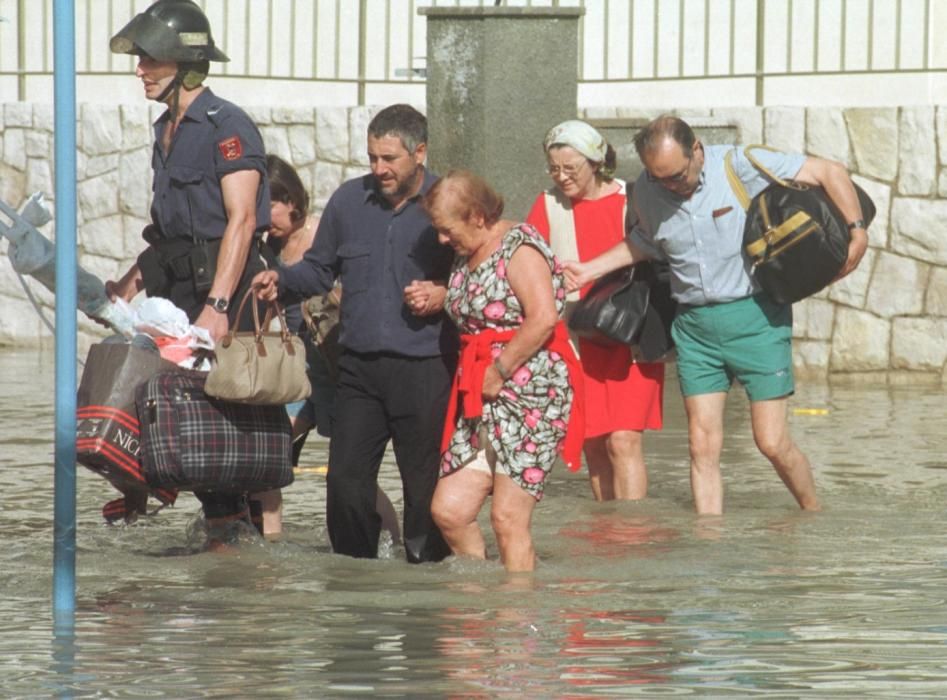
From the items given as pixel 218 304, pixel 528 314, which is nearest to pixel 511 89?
pixel 218 304

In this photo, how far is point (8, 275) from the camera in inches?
610

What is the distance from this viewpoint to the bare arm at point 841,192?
806cm

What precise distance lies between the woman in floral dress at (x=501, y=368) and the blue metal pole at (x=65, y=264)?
4.72 feet

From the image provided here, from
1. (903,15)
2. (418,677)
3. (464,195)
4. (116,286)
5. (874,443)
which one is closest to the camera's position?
(418,677)

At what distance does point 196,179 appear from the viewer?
721 cm

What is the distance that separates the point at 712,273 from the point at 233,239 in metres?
1.95

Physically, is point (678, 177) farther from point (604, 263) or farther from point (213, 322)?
point (213, 322)

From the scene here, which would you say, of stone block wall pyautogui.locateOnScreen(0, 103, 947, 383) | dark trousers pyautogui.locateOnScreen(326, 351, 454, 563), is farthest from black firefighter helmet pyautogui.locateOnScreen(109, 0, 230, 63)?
stone block wall pyautogui.locateOnScreen(0, 103, 947, 383)

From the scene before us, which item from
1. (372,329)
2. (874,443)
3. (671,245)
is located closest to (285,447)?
(372,329)

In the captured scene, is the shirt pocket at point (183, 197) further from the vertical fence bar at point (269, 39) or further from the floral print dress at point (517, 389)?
the vertical fence bar at point (269, 39)

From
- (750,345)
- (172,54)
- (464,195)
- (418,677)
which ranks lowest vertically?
(418,677)

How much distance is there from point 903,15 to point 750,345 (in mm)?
6516

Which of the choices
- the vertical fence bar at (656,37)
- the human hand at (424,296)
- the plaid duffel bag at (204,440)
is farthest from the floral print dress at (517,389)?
the vertical fence bar at (656,37)

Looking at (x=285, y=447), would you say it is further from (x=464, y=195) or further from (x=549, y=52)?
(x=549, y=52)
